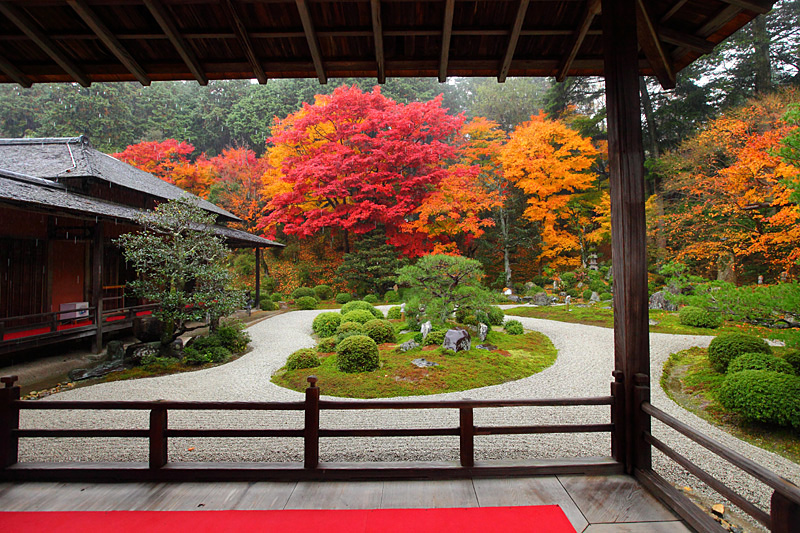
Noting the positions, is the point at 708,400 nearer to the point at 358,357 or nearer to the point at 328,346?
the point at 358,357

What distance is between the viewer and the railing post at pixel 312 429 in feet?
8.34

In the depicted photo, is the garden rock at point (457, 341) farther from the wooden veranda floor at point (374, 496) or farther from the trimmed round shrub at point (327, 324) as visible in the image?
the wooden veranda floor at point (374, 496)

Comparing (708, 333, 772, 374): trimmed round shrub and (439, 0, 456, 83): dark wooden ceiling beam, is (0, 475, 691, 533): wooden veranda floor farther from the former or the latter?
(708, 333, 772, 374): trimmed round shrub

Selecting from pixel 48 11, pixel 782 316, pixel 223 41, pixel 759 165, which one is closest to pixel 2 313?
pixel 48 11

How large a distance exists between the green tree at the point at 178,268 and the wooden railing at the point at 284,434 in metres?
4.53

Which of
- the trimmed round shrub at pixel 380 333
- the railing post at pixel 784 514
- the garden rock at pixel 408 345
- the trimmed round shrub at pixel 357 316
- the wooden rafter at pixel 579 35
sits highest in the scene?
the wooden rafter at pixel 579 35

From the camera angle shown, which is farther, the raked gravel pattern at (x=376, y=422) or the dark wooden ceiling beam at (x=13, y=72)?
the raked gravel pattern at (x=376, y=422)

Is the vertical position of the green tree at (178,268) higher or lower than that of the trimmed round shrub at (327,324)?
higher

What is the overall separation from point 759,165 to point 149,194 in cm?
1428

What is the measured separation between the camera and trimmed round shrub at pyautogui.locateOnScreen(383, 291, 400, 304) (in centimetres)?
1436

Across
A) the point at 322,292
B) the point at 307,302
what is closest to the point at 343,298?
the point at 322,292

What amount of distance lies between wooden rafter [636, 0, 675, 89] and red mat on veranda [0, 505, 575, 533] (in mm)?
3216

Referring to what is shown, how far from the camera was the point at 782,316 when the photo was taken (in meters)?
4.21

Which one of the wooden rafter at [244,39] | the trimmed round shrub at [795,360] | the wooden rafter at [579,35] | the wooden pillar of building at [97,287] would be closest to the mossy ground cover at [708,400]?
the trimmed round shrub at [795,360]
